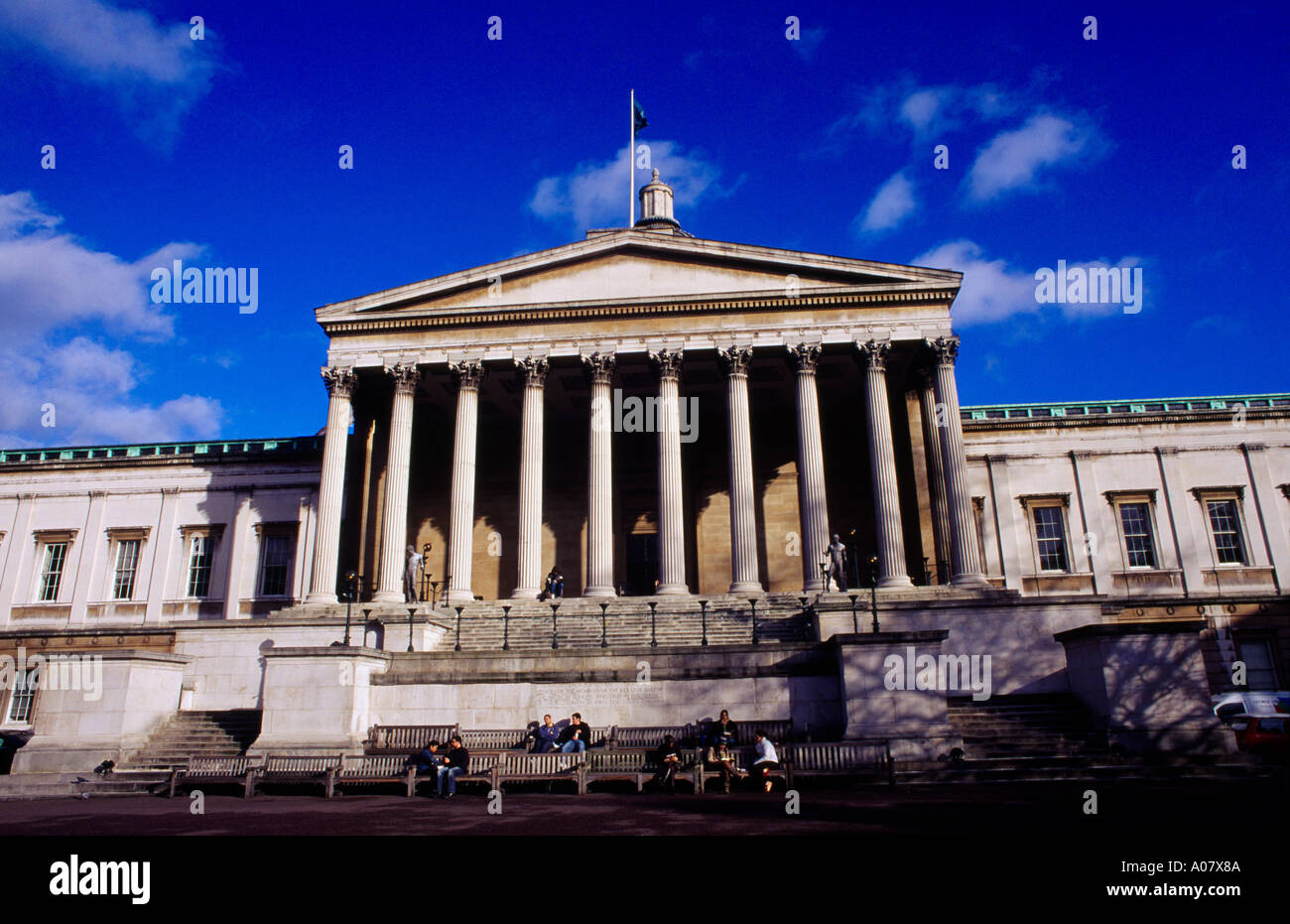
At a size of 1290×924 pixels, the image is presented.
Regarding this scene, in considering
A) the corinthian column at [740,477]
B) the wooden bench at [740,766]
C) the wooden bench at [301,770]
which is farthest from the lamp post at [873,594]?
the wooden bench at [301,770]

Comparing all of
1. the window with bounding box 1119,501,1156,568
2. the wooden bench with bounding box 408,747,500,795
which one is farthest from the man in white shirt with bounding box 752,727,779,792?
the window with bounding box 1119,501,1156,568

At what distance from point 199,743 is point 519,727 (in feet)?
26.5

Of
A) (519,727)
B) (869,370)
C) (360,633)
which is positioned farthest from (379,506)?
(869,370)

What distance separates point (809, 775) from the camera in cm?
1594

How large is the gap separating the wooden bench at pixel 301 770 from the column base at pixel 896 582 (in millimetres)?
18413

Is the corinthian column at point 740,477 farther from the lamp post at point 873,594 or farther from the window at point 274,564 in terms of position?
the window at point 274,564

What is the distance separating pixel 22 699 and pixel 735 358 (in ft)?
101

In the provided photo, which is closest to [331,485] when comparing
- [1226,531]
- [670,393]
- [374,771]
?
[670,393]

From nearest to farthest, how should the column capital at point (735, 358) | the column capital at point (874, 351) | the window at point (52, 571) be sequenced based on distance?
the column capital at point (874, 351) < the column capital at point (735, 358) < the window at point (52, 571)

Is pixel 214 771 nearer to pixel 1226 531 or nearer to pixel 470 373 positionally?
pixel 470 373

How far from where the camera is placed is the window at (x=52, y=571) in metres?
42.2

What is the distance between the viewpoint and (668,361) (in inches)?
1284

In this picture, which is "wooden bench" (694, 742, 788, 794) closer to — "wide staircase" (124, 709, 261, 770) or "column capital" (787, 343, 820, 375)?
"wide staircase" (124, 709, 261, 770)
